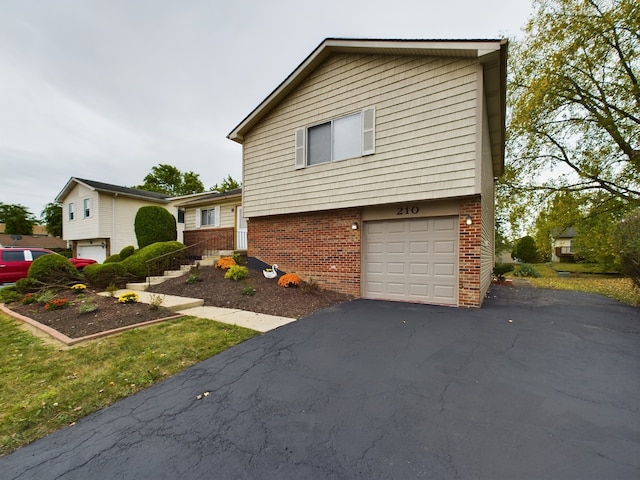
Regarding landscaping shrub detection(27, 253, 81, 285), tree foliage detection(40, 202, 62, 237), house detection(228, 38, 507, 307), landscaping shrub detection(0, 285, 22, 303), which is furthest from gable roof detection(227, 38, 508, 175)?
tree foliage detection(40, 202, 62, 237)

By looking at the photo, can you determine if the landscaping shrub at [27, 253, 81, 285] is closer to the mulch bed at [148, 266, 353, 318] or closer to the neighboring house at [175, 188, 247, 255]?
the mulch bed at [148, 266, 353, 318]

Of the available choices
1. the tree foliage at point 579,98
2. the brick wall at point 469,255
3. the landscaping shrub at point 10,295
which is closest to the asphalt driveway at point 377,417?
the brick wall at point 469,255

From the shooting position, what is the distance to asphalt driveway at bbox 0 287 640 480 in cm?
185

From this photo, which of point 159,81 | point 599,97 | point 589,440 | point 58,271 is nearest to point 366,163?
point 589,440

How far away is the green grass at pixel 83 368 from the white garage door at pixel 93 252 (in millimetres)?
16038

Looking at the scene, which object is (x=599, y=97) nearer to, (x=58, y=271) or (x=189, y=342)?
(x=189, y=342)

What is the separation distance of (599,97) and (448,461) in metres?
18.1

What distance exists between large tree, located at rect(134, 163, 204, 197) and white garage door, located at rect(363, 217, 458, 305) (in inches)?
1562

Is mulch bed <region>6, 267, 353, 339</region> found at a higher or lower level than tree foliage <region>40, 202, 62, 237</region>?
lower

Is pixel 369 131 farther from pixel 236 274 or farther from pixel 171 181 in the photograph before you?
pixel 171 181

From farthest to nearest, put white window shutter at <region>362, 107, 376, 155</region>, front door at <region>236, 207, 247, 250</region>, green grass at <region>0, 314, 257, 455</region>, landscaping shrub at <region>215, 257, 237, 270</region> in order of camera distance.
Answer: front door at <region>236, 207, 247, 250</region> → landscaping shrub at <region>215, 257, 237, 270</region> → white window shutter at <region>362, 107, 376, 155</region> → green grass at <region>0, 314, 257, 455</region>

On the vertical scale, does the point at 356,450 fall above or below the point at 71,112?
below

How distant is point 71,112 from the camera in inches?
621

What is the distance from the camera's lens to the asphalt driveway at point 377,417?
1846 mm
